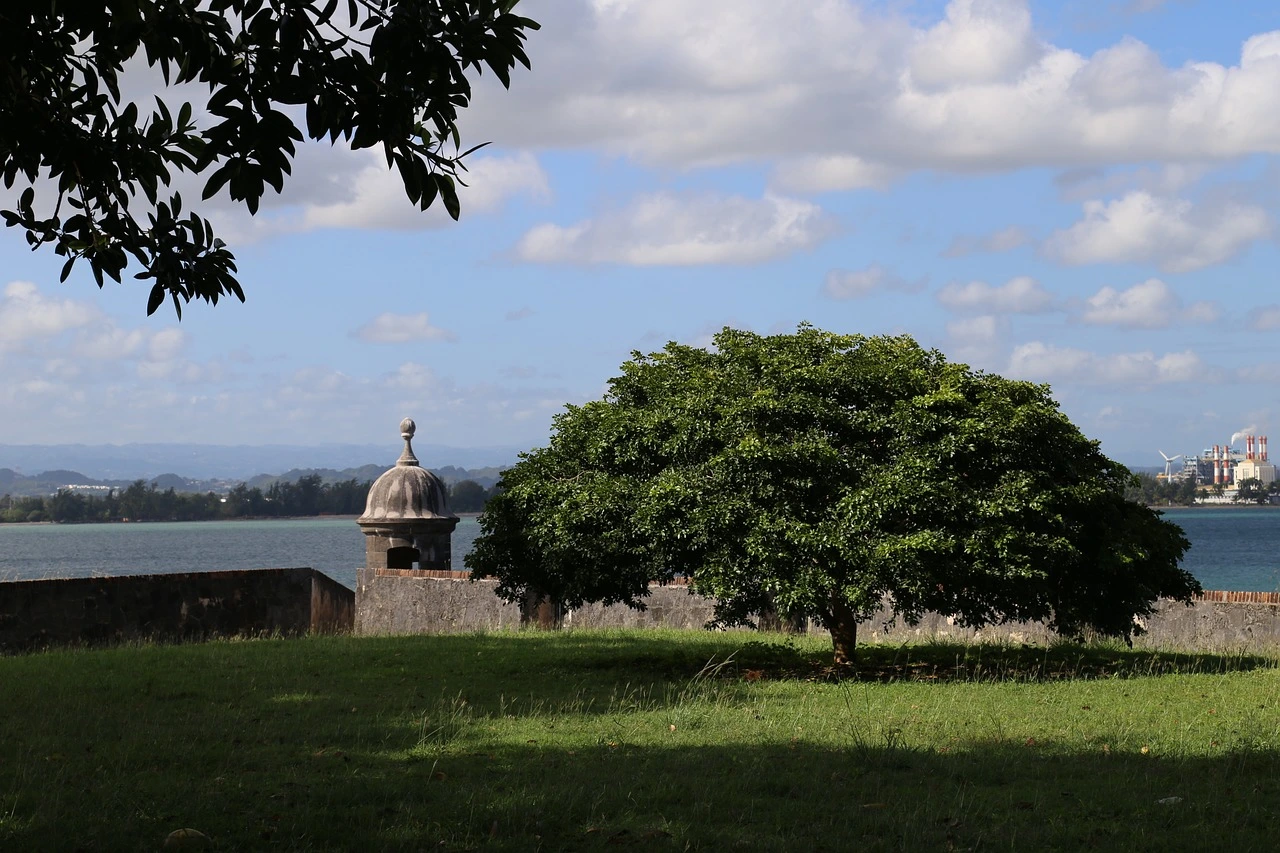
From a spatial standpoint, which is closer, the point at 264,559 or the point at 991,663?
the point at 991,663

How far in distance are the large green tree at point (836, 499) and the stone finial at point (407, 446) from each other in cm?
938

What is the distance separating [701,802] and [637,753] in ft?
5.53

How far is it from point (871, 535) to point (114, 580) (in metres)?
11.9

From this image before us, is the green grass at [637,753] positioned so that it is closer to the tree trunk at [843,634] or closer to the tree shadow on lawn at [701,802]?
the tree shadow on lawn at [701,802]

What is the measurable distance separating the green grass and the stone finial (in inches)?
356

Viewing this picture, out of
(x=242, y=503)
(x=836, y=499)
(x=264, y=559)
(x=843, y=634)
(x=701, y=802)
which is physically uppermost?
(x=836, y=499)

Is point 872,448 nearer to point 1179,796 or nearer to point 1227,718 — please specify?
point 1227,718

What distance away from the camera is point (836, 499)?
13.2 meters

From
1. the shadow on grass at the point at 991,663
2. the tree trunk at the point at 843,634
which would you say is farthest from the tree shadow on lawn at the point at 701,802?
the tree trunk at the point at 843,634

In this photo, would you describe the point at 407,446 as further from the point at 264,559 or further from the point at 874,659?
the point at 264,559

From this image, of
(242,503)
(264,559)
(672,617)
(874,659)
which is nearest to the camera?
(874,659)

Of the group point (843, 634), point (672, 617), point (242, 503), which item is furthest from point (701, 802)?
point (242, 503)

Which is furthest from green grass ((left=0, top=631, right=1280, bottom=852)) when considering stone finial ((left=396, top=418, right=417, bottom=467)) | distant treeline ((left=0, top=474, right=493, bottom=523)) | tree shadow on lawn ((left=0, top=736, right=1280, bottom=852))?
distant treeline ((left=0, top=474, right=493, bottom=523))

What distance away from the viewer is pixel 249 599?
66.2ft
